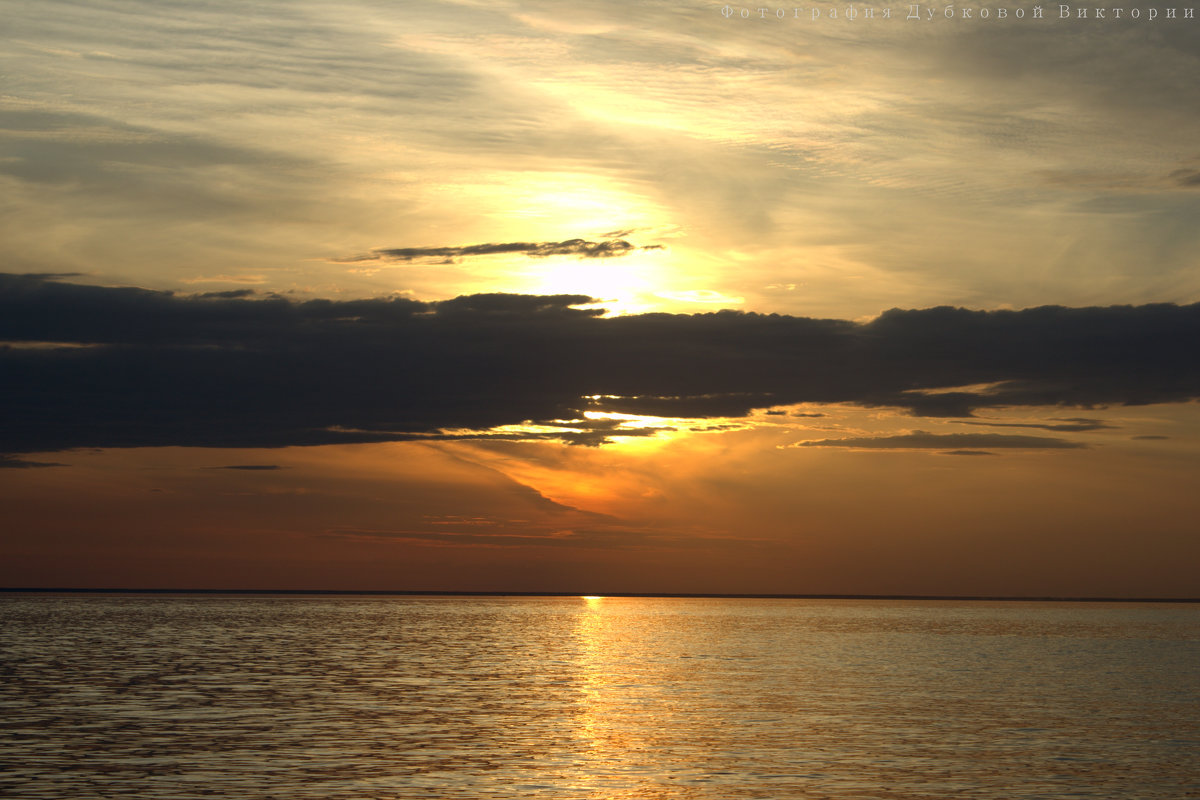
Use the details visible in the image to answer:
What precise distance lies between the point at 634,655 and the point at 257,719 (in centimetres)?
6198

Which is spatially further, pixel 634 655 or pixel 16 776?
pixel 634 655

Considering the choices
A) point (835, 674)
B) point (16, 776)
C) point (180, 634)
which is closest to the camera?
point (16, 776)

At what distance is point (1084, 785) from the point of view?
39656mm

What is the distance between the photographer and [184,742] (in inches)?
1849

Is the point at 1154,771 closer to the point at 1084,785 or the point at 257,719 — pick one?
the point at 1084,785

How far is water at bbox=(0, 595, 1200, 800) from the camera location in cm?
3909

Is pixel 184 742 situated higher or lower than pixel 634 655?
higher

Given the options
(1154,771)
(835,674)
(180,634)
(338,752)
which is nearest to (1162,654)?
(835,674)

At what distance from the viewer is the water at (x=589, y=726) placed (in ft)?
128

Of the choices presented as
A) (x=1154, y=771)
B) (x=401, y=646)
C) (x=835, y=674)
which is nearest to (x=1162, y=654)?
(x=835, y=674)

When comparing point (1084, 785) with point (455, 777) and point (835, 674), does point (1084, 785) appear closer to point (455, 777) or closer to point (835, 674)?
point (455, 777)

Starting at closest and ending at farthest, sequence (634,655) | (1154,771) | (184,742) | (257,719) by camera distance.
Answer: (1154,771), (184,742), (257,719), (634,655)

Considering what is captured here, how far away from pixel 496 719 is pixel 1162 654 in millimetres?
89902

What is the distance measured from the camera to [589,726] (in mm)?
54562
